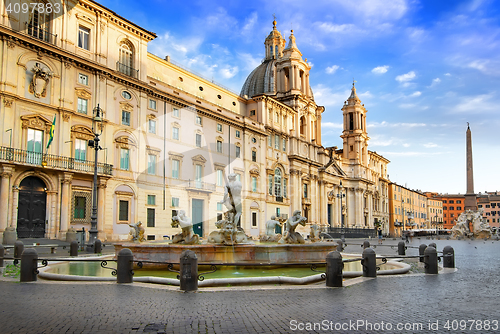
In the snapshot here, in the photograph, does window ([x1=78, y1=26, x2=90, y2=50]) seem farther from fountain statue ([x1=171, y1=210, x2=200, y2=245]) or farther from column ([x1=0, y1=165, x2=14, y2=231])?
fountain statue ([x1=171, y1=210, x2=200, y2=245])

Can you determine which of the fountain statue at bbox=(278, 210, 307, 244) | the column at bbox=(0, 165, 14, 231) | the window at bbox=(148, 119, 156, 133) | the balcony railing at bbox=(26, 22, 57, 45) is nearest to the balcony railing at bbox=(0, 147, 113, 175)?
the column at bbox=(0, 165, 14, 231)

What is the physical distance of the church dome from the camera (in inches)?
2753

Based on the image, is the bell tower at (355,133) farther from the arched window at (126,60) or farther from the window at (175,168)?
the arched window at (126,60)

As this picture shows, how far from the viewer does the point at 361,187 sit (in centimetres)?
8344

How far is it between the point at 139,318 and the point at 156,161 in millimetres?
30970

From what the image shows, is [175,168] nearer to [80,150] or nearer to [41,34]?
[80,150]

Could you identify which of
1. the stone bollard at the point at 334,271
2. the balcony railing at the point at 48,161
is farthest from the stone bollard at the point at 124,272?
the balcony railing at the point at 48,161

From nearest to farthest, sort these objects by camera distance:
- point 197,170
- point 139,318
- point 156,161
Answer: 1. point 139,318
2. point 156,161
3. point 197,170

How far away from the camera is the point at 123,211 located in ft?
111

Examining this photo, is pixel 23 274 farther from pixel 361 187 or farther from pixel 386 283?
pixel 361 187

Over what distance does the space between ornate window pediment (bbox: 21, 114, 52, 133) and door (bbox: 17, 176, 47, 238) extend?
3269mm

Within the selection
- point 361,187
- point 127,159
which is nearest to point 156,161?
point 127,159

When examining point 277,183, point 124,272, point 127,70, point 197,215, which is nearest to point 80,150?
point 127,70

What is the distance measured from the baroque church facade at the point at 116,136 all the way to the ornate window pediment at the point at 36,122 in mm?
70
